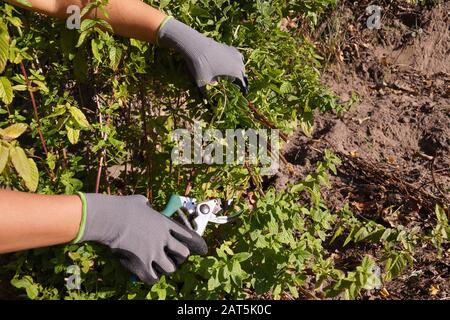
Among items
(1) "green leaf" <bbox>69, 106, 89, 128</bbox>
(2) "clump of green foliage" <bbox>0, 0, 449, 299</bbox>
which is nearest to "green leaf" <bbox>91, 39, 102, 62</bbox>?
(2) "clump of green foliage" <bbox>0, 0, 449, 299</bbox>

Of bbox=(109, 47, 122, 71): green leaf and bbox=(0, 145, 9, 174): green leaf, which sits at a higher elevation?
bbox=(109, 47, 122, 71): green leaf

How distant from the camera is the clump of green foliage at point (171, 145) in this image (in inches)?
69.5

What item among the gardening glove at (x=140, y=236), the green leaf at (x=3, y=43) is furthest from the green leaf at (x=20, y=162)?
the green leaf at (x=3, y=43)

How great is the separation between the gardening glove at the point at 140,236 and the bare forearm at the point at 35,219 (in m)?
0.06

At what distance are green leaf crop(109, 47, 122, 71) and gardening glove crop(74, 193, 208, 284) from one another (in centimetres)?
44

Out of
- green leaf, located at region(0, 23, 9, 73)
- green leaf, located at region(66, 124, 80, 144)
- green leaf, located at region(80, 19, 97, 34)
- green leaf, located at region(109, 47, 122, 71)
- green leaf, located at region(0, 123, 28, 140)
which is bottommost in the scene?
green leaf, located at region(66, 124, 80, 144)

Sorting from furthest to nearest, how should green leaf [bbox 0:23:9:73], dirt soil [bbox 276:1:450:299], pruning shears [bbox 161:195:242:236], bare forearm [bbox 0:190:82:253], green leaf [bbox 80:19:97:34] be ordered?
dirt soil [bbox 276:1:450:299]
pruning shears [bbox 161:195:242:236]
green leaf [bbox 80:19:97:34]
green leaf [bbox 0:23:9:73]
bare forearm [bbox 0:190:82:253]

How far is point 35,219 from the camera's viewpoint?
1530mm

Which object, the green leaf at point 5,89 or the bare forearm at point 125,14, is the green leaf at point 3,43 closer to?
the green leaf at point 5,89

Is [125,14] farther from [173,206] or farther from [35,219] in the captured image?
[35,219]

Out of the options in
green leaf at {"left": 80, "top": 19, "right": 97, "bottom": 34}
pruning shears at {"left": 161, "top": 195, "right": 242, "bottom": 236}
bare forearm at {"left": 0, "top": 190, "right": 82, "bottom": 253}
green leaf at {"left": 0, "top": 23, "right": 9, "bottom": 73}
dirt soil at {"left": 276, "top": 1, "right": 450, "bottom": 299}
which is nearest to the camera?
bare forearm at {"left": 0, "top": 190, "right": 82, "bottom": 253}

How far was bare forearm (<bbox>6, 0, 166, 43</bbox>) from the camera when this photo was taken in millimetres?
1893

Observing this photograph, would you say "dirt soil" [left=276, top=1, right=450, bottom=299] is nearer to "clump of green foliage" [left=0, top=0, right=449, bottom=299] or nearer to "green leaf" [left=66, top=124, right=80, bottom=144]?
"clump of green foliage" [left=0, top=0, right=449, bottom=299]
